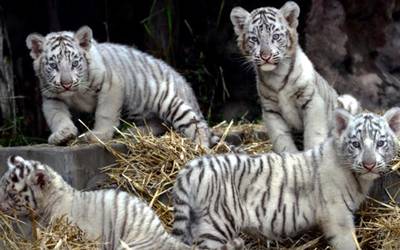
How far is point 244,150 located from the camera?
746 centimetres

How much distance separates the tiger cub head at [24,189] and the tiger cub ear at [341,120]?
1785 millimetres

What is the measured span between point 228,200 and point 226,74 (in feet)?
11.4

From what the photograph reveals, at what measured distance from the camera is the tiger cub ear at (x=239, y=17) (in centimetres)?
742

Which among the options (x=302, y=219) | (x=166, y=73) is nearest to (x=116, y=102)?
(x=166, y=73)

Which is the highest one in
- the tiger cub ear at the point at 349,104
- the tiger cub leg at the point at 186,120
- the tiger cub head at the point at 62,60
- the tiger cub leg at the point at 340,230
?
the tiger cub head at the point at 62,60

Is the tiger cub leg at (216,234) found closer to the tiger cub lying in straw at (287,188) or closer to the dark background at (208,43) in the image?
the tiger cub lying in straw at (287,188)

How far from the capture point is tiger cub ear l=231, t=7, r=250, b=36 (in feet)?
24.3

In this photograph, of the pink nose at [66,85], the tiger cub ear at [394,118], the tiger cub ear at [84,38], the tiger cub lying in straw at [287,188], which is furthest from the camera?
the tiger cub ear at [84,38]

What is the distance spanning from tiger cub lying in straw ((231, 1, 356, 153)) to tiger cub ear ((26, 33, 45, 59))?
1389 mm

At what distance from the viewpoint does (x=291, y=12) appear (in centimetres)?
734

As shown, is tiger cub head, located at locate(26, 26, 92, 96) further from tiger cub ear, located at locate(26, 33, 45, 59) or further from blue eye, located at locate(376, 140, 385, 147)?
blue eye, located at locate(376, 140, 385, 147)

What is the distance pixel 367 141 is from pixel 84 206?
1725 mm

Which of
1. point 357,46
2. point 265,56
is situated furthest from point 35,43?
point 357,46

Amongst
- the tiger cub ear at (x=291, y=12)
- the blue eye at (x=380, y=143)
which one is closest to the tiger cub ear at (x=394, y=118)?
the blue eye at (x=380, y=143)
